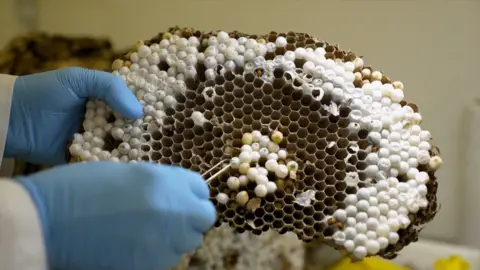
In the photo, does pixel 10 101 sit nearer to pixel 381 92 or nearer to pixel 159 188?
pixel 159 188

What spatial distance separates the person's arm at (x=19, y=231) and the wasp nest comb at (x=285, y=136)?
0.44 feet

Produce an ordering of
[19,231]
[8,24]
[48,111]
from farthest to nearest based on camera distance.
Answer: [8,24] → [48,111] → [19,231]

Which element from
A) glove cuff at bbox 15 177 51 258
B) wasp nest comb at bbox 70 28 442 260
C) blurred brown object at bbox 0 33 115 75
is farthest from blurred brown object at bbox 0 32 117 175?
glove cuff at bbox 15 177 51 258

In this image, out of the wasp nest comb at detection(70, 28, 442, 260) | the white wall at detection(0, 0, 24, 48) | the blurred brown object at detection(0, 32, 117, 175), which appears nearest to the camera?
the wasp nest comb at detection(70, 28, 442, 260)

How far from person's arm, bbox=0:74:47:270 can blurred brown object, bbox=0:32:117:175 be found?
51 centimetres

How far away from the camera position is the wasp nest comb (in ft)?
2.08

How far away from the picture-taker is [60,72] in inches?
29.7

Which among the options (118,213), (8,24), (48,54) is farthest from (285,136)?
(8,24)

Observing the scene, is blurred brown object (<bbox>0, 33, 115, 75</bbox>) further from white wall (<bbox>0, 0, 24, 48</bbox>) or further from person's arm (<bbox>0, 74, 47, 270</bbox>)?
person's arm (<bbox>0, 74, 47, 270</bbox>)

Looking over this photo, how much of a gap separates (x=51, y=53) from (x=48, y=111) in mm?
442

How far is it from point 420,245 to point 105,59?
77 centimetres

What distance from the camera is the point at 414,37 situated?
111cm

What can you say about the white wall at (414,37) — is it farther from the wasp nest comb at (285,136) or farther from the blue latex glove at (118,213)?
the blue latex glove at (118,213)

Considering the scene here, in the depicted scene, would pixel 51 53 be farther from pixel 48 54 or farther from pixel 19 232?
pixel 19 232
